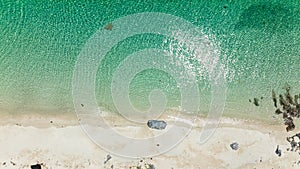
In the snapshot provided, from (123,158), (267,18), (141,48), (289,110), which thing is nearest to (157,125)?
(123,158)

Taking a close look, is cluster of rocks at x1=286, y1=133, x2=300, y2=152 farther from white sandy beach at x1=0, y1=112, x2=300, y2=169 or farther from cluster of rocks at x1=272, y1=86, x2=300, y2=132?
cluster of rocks at x1=272, y1=86, x2=300, y2=132

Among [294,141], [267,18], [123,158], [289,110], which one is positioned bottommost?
[294,141]

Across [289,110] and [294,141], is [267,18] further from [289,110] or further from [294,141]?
[294,141]

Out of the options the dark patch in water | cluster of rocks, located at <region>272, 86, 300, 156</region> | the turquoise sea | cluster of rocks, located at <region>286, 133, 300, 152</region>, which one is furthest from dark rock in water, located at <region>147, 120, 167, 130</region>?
the dark patch in water

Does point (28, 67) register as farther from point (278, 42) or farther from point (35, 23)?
point (278, 42)

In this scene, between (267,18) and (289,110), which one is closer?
(289,110)

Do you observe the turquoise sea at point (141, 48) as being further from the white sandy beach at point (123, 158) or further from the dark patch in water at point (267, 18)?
the white sandy beach at point (123, 158)
